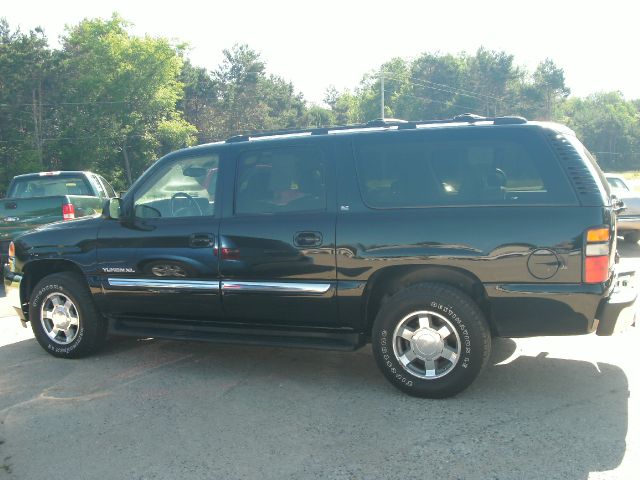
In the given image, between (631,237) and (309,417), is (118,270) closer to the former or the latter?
(309,417)

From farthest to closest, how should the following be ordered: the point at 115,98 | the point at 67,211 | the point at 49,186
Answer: the point at 115,98 → the point at 49,186 → the point at 67,211

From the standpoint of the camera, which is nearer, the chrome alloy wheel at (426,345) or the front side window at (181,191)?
the chrome alloy wheel at (426,345)

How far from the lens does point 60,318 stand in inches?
222

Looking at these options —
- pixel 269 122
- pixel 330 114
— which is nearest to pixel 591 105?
pixel 330 114

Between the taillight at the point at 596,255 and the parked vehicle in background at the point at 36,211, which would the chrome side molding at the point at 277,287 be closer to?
the taillight at the point at 596,255

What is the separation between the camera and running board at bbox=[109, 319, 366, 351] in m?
4.62

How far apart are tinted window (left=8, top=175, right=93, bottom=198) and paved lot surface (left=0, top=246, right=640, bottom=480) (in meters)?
6.38

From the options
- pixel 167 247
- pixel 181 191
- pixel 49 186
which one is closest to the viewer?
pixel 167 247

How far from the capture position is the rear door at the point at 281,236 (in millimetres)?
4602

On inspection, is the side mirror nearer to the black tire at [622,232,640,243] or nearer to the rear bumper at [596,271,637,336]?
the rear bumper at [596,271,637,336]

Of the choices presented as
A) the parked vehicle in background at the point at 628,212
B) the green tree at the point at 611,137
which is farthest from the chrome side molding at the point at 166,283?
the green tree at the point at 611,137

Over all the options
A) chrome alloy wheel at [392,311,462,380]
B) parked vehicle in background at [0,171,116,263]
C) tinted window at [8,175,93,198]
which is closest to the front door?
chrome alloy wheel at [392,311,462,380]

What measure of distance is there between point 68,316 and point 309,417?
8.84 feet

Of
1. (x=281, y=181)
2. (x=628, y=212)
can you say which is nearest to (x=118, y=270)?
(x=281, y=181)
